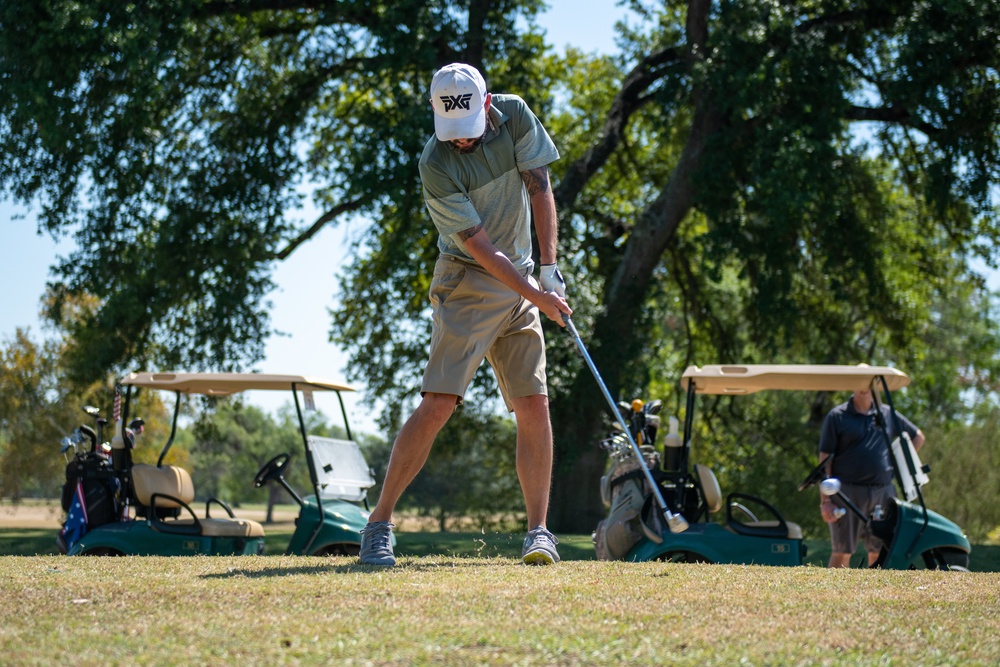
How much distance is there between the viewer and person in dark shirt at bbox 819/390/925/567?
855 cm

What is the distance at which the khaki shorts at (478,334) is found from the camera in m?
5.04

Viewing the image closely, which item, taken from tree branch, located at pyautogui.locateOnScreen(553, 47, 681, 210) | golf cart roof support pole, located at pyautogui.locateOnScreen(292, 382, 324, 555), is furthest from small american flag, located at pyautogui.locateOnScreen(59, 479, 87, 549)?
tree branch, located at pyautogui.locateOnScreen(553, 47, 681, 210)

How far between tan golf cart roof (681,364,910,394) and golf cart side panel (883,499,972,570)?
1.00 metres

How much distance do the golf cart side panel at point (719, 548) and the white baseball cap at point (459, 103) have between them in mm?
3476

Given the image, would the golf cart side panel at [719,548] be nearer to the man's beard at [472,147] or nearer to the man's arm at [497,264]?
the man's arm at [497,264]

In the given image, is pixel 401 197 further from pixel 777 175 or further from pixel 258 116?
pixel 777 175

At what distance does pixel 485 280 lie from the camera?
513 cm

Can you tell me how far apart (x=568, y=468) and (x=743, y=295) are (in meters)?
5.19

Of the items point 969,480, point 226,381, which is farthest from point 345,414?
point 969,480

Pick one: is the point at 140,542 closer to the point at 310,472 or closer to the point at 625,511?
the point at 310,472

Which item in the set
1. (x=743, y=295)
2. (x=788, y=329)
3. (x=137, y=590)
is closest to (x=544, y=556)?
(x=137, y=590)

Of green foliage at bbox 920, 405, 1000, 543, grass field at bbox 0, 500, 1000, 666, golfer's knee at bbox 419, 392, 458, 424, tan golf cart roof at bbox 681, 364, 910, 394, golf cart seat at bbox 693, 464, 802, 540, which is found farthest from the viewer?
green foliage at bbox 920, 405, 1000, 543

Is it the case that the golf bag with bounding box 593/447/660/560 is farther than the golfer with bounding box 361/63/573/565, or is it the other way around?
the golf bag with bounding box 593/447/660/560

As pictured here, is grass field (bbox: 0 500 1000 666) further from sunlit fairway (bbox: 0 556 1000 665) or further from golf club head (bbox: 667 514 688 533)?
golf club head (bbox: 667 514 688 533)
